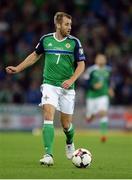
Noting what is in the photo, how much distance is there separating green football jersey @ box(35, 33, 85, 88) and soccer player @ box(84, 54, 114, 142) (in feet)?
27.5

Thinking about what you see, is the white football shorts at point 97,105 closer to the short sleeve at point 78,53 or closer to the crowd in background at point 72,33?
the crowd in background at point 72,33

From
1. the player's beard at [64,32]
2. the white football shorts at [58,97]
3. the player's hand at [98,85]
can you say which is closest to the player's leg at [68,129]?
the white football shorts at [58,97]

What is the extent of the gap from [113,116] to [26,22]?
5.25m

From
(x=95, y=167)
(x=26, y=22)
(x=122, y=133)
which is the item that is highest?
(x=26, y=22)

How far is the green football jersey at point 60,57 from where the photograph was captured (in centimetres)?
1243

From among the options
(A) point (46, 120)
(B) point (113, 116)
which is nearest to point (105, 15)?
(B) point (113, 116)

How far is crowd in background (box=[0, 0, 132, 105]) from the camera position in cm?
2702

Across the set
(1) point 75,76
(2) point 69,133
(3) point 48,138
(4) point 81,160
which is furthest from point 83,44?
(4) point 81,160

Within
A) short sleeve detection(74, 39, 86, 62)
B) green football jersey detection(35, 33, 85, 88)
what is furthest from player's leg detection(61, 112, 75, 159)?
short sleeve detection(74, 39, 86, 62)

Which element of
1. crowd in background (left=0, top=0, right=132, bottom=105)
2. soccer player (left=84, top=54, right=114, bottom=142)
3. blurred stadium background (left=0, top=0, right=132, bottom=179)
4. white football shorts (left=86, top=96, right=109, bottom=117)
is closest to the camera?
soccer player (left=84, top=54, right=114, bottom=142)

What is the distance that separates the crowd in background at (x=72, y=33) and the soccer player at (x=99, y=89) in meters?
4.94

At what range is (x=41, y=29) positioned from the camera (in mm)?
28703

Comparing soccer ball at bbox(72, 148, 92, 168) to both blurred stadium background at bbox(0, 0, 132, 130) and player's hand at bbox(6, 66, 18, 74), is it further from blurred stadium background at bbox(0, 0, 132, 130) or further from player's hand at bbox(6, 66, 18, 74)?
blurred stadium background at bbox(0, 0, 132, 130)

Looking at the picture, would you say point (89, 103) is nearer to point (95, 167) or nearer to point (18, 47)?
point (18, 47)
